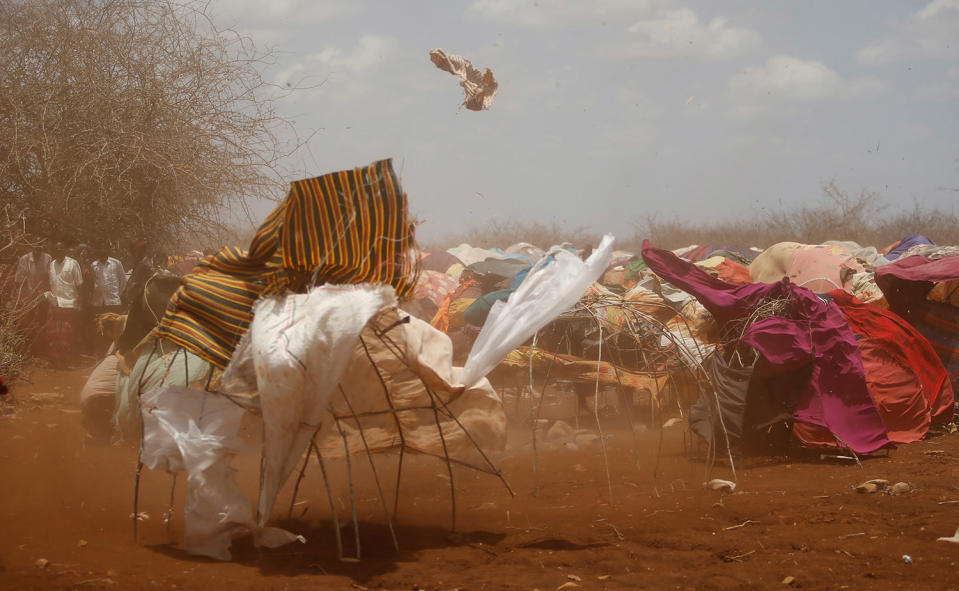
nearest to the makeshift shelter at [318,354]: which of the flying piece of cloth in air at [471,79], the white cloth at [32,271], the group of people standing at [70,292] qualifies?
the flying piece of cloth in air at [471,79]

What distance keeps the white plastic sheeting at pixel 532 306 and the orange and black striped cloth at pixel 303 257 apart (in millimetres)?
525

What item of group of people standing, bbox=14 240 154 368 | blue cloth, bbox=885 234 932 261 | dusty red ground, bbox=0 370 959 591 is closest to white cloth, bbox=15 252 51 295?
group of people standing, bbox=14 240 154 368

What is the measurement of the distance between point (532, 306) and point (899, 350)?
398 centimetres

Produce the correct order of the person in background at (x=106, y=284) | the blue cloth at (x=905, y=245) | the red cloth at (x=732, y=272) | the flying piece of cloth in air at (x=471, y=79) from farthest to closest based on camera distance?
the blue cloth at (x=905, y=245) → the red cloth at (x=732, y=272) → the person in background at (x=106, y=284) → the flying piece of cloth in air at (x=471, y=79)

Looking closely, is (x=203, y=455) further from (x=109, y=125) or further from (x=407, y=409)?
(x=109, y=125)

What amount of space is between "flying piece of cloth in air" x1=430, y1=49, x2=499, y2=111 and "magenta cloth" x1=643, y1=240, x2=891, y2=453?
1868 millimetres

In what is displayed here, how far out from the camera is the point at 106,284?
9789 millimetres

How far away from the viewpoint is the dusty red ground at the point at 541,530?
345 centimetres

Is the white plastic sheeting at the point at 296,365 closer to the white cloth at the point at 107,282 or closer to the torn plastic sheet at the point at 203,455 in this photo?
the torn plastic sheet at the point at 203,455

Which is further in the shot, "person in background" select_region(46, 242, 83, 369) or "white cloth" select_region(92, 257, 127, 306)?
"white cloth" select_region(92, 257, 127, 306)

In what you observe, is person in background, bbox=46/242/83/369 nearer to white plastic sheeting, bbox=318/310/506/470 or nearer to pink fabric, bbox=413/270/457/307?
pink fabric, bbox=413/270/457/307

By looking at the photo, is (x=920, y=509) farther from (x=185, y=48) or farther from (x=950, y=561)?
(x=185, y=48)

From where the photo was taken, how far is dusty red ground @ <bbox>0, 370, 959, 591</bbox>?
11.3 ft

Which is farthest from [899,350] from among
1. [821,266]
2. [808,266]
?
[808,266]
